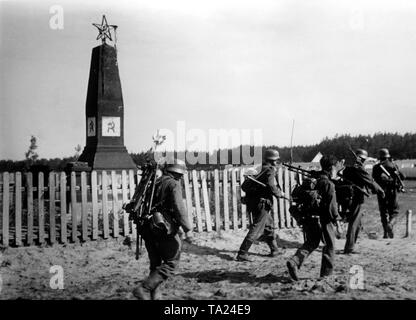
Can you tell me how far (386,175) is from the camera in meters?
9.80

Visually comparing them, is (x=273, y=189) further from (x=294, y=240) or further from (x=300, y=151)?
(x=300, y=151)

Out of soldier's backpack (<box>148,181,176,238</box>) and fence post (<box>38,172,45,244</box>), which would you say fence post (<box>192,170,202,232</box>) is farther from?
soldier's backpack (<box>148,181,176,238</box>)

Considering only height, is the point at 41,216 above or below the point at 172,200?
below

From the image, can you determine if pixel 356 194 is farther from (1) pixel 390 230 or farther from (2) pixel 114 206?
(2) pixel 114 206

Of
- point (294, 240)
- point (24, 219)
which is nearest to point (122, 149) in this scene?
point (24, 219)

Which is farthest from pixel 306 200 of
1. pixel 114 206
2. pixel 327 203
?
pixel 114 206

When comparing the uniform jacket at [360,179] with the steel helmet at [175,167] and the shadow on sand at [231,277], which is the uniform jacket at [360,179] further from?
the steel helmet at [175,167]

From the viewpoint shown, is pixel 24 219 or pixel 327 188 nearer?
pixel 327 188

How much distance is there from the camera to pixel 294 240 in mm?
9430

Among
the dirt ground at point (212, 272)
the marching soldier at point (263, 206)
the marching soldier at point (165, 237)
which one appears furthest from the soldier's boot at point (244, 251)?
the marching soldier at point (165, 237)

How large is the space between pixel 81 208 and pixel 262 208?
3.35m

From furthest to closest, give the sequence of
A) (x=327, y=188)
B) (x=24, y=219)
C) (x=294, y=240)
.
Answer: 1. (x=294, y=240)
2. (x=24, y=219)
3. (x=327, y=188)

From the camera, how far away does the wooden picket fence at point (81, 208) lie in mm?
7648
